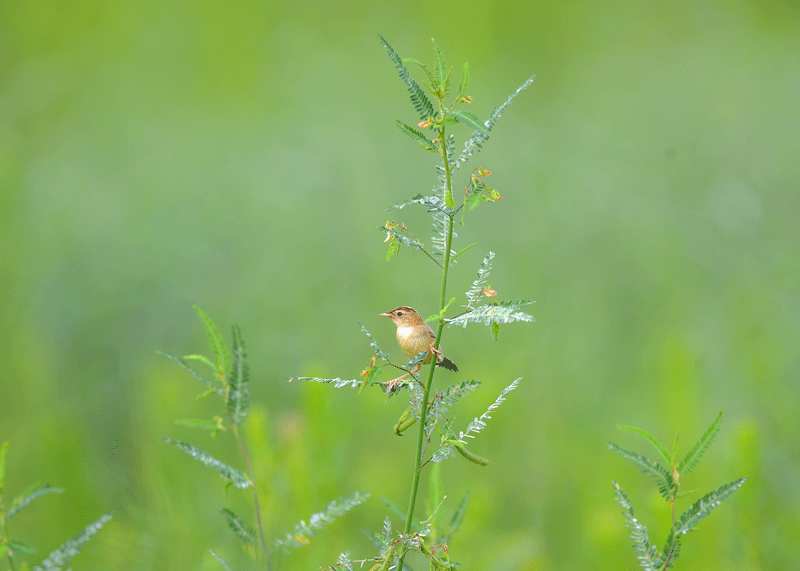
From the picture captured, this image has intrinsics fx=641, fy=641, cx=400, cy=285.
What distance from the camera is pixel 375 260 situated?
8.79 ft

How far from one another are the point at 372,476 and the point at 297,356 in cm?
96

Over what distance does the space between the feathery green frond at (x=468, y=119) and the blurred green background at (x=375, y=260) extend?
746mm

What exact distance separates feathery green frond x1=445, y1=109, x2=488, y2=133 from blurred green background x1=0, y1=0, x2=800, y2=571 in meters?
0.75

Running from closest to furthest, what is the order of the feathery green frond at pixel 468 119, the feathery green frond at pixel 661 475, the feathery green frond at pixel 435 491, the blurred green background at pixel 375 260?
the feathery green frond at pixel 468 119, the feathery green frond at pixel 661 475, the feathery green frond at pixel 435 491, the blurred green background at pixel 375 260

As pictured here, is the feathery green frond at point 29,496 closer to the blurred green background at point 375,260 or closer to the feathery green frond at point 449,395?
the feathery green frond at point 449,395

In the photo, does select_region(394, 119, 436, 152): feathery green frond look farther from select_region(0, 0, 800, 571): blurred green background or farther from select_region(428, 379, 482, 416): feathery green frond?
select_region(0, 0, 800, 571): blurred green background

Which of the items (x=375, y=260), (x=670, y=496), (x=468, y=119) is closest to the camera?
(x=468, y=119)

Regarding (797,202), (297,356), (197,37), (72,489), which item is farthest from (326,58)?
(72,489)

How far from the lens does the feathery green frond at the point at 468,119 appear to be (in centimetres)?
39

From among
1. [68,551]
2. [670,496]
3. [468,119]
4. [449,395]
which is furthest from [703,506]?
[68,551]

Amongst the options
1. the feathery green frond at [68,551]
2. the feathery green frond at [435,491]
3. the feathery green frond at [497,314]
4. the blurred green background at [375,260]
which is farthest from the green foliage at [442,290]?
the blurred green background at [375,260]

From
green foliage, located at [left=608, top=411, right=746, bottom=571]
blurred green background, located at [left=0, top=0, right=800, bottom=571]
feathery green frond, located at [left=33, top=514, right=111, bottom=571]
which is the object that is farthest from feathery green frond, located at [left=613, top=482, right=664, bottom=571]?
blurred green background, located at [left=0, top=0, right=800, bottom=571]

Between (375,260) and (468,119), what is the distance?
7.49ft

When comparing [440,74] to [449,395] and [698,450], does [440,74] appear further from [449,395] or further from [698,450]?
[698,450]
